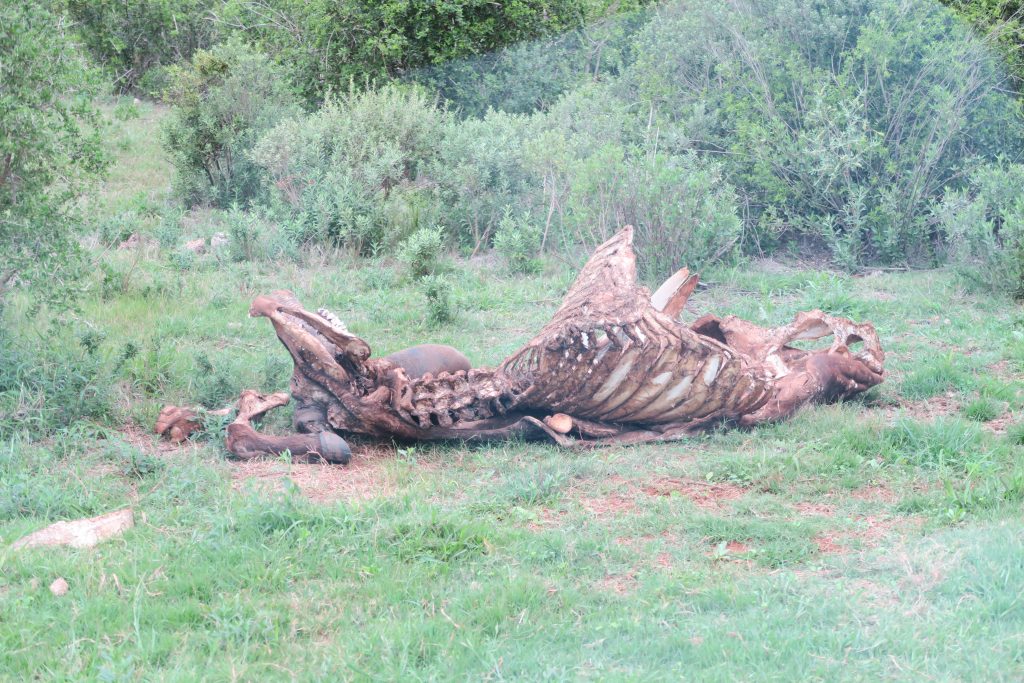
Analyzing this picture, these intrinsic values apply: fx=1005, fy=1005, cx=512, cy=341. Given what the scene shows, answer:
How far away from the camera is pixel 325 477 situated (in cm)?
497

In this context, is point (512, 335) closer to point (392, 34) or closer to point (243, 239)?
point (243, 239)

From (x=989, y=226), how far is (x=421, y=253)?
4.89 meters

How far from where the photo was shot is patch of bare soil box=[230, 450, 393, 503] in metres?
4.72

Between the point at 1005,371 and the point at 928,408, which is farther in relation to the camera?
the point at 1005,371

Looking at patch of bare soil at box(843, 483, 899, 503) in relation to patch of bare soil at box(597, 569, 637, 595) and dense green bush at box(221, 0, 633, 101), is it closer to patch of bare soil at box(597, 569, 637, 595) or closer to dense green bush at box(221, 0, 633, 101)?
patch of bare soil at box(597, 569, 637, 595)

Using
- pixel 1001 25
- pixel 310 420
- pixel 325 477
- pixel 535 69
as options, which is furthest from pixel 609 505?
pixel 535 69

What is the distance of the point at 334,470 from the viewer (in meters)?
5.09

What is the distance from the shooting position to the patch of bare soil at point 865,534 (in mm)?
4059

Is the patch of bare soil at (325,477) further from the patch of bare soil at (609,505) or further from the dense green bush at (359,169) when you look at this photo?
the dense green bush at (359,169)

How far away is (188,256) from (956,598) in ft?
26.3

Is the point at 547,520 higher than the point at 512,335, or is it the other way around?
the point at 547,520

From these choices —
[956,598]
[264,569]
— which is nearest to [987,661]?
[956,598]

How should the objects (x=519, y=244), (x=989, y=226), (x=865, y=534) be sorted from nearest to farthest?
1. (x=865, y=534)
2. (x=989, y=226)
3. (x=519, y=244)

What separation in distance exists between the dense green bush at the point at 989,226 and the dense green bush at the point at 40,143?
6.75 metres
